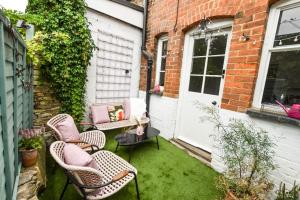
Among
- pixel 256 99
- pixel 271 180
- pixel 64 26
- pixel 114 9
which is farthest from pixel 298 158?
pixel 114 9

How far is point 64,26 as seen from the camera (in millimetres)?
3076

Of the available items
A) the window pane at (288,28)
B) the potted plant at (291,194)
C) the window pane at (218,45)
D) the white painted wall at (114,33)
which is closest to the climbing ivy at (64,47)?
the white painted wall at (114,33)

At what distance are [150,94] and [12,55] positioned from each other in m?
3.09

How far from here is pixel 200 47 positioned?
3287 mm

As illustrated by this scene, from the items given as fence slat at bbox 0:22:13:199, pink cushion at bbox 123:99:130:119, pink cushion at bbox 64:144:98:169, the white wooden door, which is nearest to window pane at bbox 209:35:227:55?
the white wooden door

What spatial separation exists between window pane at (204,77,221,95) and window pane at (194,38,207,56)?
21.2 inches

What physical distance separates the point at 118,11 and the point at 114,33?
515 millimetres

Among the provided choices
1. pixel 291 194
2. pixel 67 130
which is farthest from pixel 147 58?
pixel 291 194

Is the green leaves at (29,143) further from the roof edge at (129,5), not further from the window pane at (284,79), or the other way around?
the roof edge at (129,5)

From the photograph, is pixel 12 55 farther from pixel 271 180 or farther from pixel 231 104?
pixel 271 180

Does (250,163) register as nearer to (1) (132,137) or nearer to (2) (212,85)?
(2) (212,85)

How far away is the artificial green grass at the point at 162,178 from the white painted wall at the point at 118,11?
307 centimetres

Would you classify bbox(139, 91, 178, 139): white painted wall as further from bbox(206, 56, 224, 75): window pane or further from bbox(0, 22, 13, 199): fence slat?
bbox(0, 22, 13, 199): fence slat

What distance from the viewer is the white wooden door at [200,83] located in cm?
294
